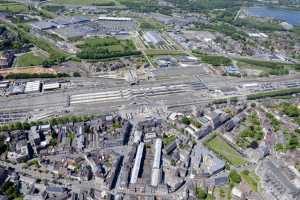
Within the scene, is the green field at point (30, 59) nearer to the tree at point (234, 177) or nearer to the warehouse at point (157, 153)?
the warehouse at point (157, 153)

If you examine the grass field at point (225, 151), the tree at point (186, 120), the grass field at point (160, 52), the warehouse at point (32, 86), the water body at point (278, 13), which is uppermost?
the tree at point (186, 120)

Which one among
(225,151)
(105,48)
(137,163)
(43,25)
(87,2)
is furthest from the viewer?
(87,2)

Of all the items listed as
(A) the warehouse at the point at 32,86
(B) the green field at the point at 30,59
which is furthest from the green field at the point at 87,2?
(A) the warehouse at the point at 32,86

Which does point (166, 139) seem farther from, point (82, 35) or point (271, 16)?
point (271, 16)

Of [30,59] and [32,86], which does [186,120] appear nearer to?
[32,86]

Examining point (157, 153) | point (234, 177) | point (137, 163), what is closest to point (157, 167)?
point (137, 163)
